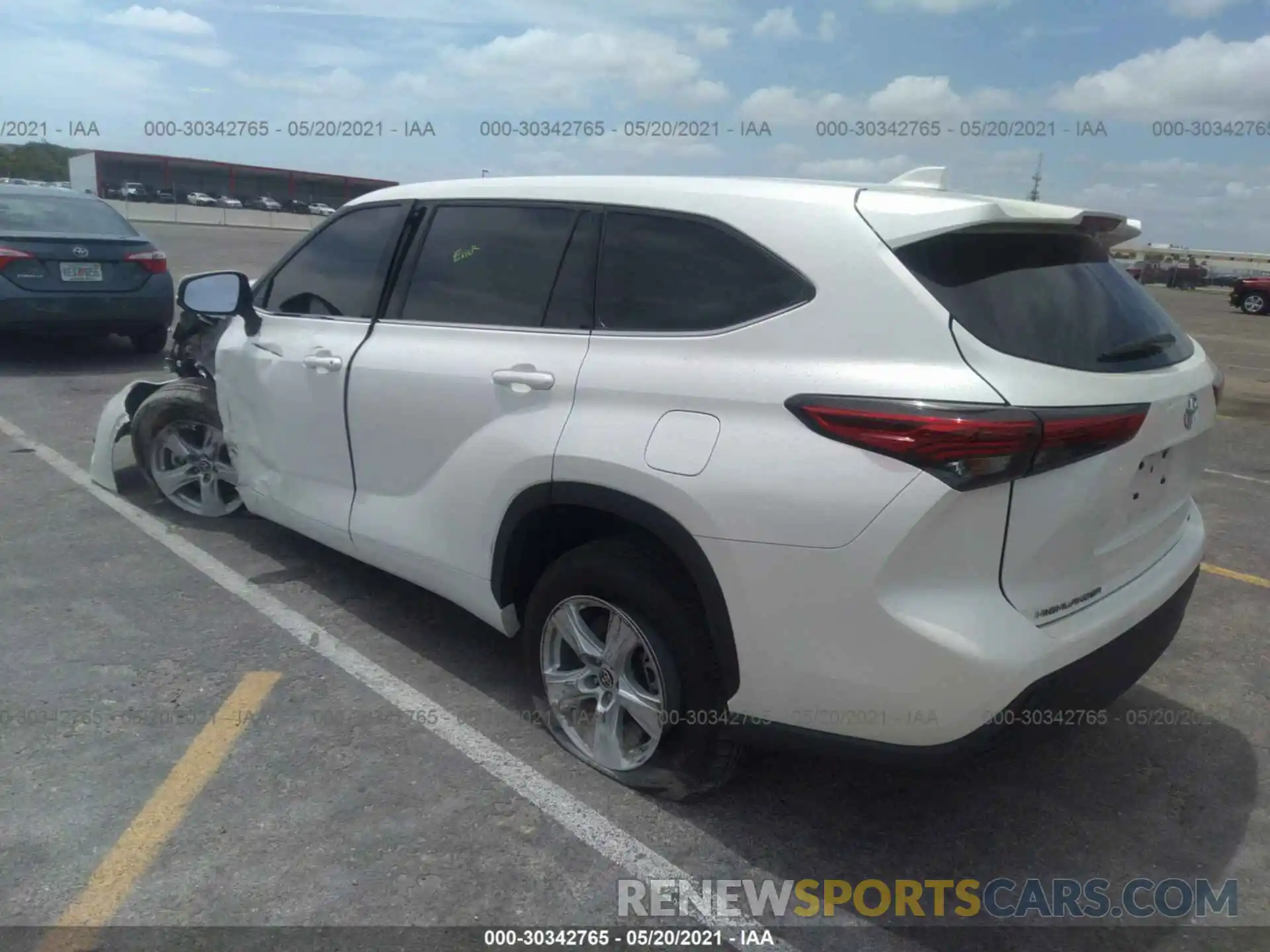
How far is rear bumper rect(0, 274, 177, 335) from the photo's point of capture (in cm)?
841

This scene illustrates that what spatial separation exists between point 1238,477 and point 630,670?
248 inches

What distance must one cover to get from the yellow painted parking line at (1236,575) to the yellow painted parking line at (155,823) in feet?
14.9

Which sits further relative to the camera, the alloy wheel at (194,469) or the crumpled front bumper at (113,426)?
the crumpled front bumper at (113,426)

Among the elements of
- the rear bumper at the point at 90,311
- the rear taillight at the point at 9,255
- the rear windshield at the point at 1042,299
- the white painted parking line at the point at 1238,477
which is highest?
the rear windshield at the point at 1042,299

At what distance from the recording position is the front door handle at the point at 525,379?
9.75ft

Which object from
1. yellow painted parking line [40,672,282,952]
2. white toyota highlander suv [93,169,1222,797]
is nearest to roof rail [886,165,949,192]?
white toyota highlander suv [93,169,1222,797]

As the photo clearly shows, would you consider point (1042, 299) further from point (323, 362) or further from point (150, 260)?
point (150, 260)

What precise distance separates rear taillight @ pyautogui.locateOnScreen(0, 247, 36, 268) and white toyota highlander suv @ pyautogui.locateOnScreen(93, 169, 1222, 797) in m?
6.40

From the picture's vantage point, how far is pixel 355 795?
2.95 m

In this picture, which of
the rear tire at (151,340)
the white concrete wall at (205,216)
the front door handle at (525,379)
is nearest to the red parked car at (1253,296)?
the rear tire at (151,340)

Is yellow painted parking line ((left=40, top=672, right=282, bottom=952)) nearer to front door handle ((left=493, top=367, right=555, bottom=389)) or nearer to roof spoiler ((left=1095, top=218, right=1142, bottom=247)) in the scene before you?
front door handle ((left=493, top=367, right=555, bottom=389))

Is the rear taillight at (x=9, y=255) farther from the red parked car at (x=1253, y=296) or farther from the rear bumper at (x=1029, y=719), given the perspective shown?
the red parked car at (x=1253, y=296)

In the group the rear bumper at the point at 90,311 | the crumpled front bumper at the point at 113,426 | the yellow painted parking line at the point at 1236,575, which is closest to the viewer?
the yellow painted parking line at the point at 1236,575

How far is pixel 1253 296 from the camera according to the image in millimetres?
29938
